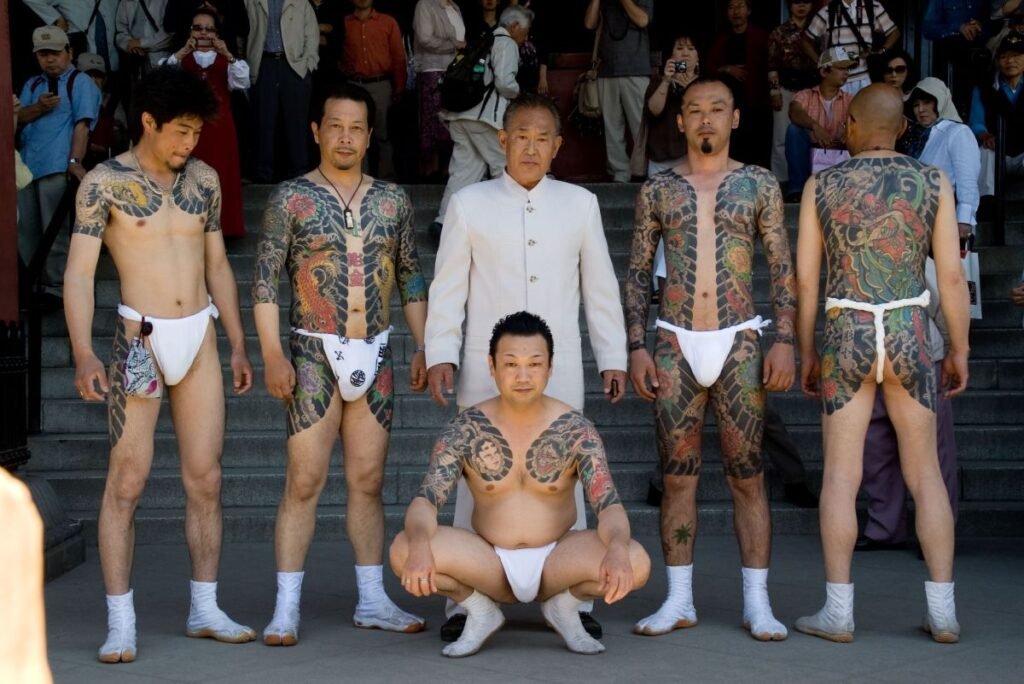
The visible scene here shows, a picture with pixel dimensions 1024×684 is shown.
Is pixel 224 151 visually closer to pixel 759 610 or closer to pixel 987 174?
pixel 987 174

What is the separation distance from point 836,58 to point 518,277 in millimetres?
5086

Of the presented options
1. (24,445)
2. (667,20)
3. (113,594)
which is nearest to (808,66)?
(667,20)

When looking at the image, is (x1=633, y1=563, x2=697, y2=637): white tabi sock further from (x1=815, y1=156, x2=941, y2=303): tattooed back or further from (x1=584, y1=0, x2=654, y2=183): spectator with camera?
(x1=584, y1=0, x2=654, y2=183): spectator with camera

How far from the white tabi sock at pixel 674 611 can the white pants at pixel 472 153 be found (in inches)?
178

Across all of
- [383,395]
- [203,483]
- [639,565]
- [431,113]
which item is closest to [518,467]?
[639,565]

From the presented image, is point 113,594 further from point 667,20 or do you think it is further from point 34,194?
point 667,20

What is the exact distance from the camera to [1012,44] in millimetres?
9453

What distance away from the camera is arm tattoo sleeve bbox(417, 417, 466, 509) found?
4.64 metres

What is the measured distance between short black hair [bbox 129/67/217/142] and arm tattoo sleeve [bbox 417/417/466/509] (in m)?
1.39

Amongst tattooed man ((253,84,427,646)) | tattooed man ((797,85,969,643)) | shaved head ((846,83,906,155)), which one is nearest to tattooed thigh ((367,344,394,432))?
tattooed man ((253,84,427,646))

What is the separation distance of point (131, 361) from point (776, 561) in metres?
3.08

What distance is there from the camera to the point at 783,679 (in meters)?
4.32

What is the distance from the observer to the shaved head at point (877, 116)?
4.95m

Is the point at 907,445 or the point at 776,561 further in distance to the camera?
the point at 776,561
